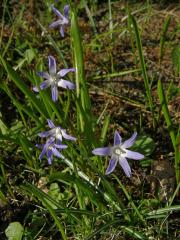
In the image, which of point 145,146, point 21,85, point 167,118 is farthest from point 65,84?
point 145,146

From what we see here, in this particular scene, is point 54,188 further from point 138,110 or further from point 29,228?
point 138,110

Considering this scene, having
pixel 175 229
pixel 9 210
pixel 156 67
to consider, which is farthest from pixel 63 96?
pixel 175 229

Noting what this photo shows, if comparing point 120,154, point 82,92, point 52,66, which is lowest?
point 120,154

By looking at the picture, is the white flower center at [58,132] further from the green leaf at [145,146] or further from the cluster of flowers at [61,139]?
the green leaf at [145,146]

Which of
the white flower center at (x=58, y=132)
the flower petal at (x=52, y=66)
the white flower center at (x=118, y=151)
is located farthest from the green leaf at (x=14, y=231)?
the flower petal at (x=52, y=66)

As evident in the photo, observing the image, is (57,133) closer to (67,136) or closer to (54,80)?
(67,136)

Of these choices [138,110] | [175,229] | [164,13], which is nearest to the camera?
[175,229]
